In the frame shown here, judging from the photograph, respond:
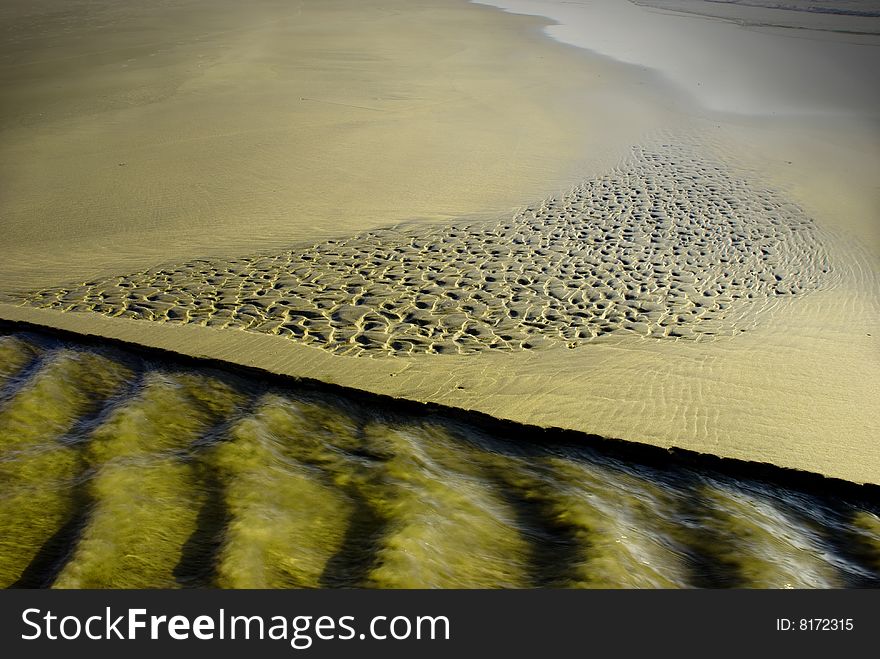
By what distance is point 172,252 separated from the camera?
23.8ft

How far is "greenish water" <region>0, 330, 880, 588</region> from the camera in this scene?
108 inches

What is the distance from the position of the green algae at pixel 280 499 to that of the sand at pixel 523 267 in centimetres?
114

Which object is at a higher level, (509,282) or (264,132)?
(264,132)

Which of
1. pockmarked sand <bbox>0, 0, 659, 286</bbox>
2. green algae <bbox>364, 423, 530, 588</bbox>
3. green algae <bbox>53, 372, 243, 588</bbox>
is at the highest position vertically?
pockmarked sand <bbox>0, 0, 659, 286</bbox>

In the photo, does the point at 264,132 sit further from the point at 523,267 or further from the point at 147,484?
the point at 147,484

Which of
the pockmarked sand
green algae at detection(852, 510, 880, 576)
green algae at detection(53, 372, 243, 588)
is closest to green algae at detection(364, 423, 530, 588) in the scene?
green algae at detection(53, 372, 243, 588)

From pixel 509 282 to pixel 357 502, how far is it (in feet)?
12.1

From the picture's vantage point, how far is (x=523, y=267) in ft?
22.7

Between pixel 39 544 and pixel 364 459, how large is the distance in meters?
1.34

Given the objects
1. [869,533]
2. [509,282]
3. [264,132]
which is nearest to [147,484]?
[869,533]

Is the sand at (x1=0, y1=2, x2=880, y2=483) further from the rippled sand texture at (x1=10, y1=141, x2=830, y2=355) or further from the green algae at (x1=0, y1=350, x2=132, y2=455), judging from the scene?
the green algae at (x1=0, y1=350, x2=132, y2=455)

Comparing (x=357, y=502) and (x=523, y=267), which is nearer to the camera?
(x=357, y=502)

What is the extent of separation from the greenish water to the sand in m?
0.86

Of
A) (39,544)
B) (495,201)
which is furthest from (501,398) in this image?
(495,201)
